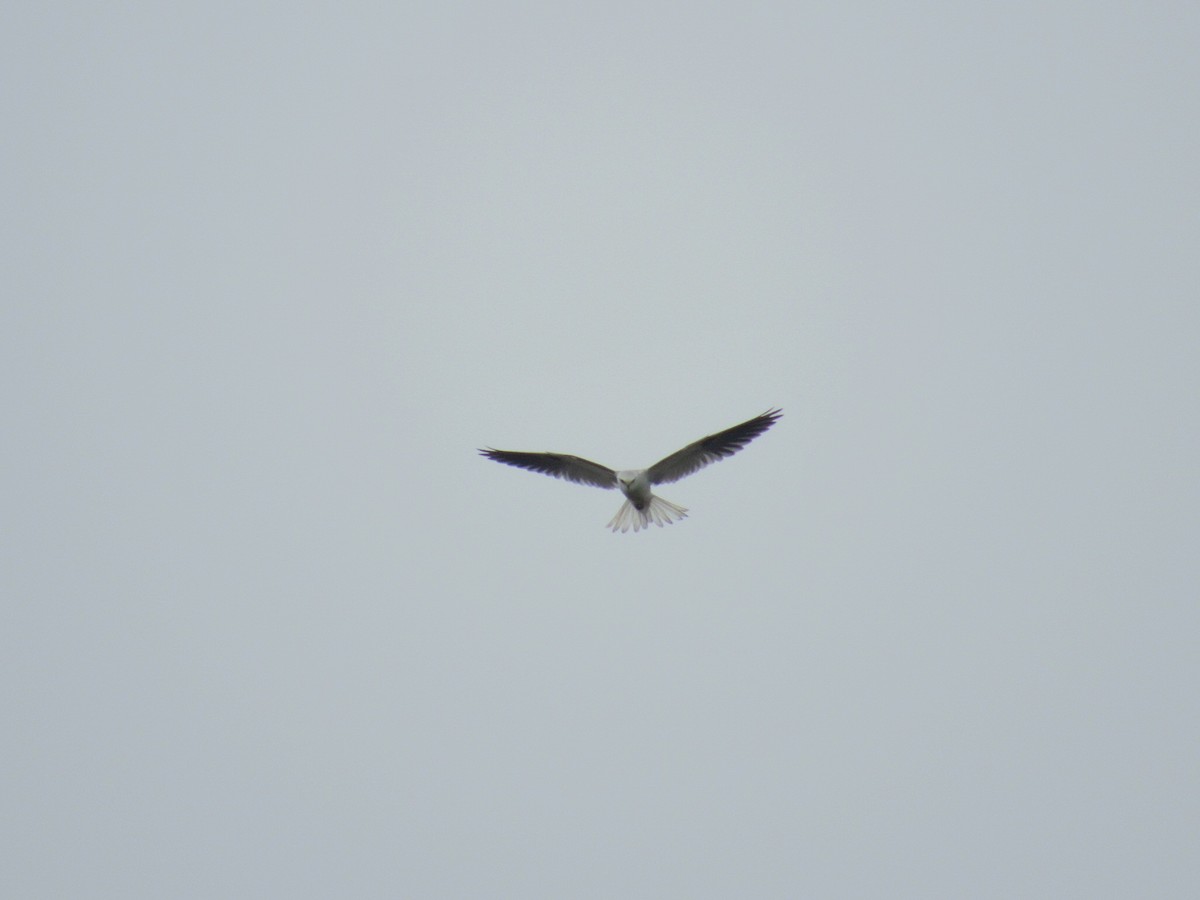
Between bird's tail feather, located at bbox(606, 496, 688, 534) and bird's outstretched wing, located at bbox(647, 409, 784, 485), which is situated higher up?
bird's outstretched wing, located at bbox(647, 409, 784, 485)

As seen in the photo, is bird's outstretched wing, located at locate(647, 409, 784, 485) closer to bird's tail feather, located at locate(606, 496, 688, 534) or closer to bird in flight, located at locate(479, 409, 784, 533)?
bird in flight, located at locate(479, 409, 784, 533)

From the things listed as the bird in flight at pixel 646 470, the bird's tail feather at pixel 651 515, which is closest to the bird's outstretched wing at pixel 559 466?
the bird in flight at pixel 646 470

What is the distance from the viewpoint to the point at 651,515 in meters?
13.5

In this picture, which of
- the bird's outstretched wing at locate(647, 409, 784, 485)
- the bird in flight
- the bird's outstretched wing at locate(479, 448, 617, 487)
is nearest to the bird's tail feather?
the bird in flight

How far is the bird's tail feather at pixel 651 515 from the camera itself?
13430 millimetres

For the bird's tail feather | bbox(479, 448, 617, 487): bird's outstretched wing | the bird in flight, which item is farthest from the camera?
bbox(479, 448, 617, 487): bird's outstretched wing

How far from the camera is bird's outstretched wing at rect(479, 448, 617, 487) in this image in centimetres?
1363

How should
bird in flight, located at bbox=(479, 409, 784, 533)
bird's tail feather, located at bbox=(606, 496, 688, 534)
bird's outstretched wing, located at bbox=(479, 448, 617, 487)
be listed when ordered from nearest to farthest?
bird in flight, located at bbox=(479, 409, 784, 533) → bird's tail feather, located at bbox=(606, 496, 688, 534) → bird's outstretched wing, located at bbox=(479, 448, 617, 487)

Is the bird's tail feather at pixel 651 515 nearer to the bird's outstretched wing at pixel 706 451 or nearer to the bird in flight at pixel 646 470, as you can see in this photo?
the bird in flight at pixel 646 470

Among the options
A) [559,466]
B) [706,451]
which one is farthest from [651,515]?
[559,466]

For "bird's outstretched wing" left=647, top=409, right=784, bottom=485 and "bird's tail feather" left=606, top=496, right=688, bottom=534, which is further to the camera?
"bird's tail feather" left=606, top=496, right=688, bottom=534

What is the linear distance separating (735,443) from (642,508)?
4.39 ft

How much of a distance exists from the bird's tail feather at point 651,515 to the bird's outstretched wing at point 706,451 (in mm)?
273

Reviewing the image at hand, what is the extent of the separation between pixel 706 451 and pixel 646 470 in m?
0.77
